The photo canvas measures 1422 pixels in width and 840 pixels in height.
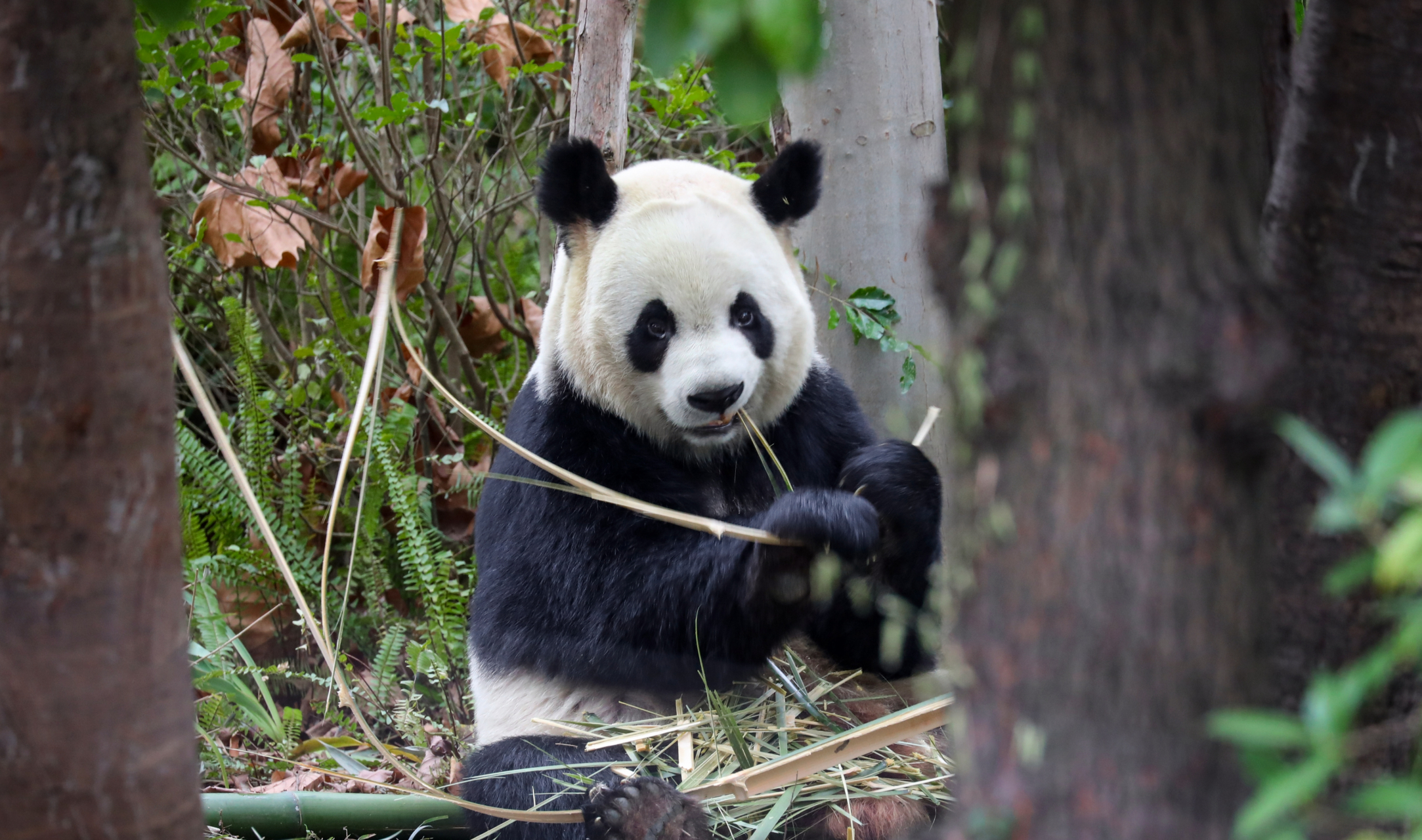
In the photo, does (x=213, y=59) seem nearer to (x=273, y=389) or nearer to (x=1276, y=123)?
(x=273, y=389)

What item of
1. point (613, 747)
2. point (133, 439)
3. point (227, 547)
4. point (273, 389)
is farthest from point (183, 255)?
point (133, 439)

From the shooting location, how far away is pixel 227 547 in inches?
237

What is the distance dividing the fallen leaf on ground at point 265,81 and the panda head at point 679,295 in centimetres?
340

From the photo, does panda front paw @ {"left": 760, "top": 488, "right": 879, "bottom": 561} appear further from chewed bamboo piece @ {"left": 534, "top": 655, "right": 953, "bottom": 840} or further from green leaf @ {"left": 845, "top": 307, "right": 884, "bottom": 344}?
green leaf @ {"left": 845, "top": 307, "right": 884, "bottom": 344}

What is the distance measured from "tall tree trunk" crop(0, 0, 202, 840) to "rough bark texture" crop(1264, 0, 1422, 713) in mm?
1887

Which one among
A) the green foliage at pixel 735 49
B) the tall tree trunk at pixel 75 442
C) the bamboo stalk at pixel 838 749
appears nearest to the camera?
the green foliage at pixel 735 49

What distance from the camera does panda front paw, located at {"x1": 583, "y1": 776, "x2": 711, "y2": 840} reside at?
3.22m

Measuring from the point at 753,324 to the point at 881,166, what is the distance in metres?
1.26

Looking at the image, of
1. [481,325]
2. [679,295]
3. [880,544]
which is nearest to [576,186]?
[679,295]

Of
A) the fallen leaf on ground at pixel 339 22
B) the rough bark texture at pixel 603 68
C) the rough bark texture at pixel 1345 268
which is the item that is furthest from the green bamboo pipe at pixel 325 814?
the fallen leaf on ground at pixel 339 22

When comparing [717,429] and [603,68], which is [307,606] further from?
[603,68]

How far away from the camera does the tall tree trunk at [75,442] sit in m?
1.77

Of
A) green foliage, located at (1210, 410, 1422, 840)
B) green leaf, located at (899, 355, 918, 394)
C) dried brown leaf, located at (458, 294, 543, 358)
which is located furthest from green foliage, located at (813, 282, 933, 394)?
green foliage, located at (1210, 410, 1422, 840)

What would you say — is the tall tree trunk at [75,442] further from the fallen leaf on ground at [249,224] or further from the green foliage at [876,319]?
the fallen leaf on ground at [249,224]
